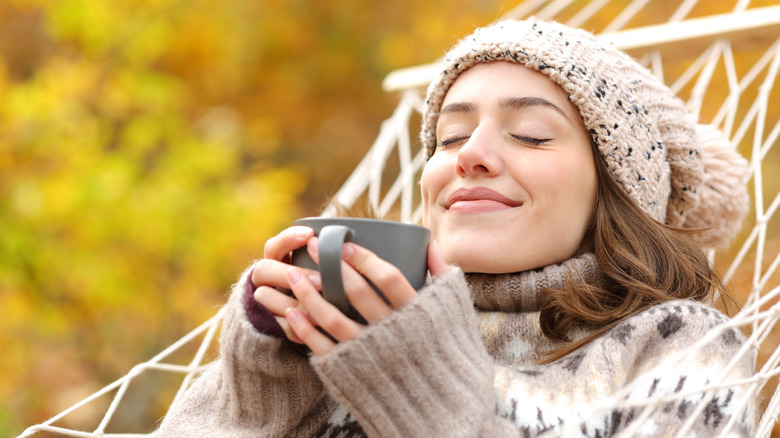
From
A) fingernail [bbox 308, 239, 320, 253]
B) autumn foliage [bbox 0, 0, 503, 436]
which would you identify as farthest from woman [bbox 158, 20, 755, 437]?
autumn foliage [bbox 0, 0, 503, 436]

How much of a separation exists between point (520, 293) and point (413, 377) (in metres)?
0.32

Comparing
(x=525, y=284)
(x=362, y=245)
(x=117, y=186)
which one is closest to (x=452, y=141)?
(x=525, y=284)

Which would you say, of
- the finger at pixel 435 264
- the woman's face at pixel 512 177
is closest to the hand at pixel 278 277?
the finger at pixel 435 264

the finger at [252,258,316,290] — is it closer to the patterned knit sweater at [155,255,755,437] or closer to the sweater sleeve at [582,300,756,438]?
the patterned knit sweater at [155,255,755,437]

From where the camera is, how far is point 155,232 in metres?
2.62

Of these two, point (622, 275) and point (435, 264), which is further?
point (622, 275)

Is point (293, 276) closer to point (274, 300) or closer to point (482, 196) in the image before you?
point (274, 300)

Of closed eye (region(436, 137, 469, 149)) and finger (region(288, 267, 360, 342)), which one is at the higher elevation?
closed eye (region(436, 137, 469, 149))

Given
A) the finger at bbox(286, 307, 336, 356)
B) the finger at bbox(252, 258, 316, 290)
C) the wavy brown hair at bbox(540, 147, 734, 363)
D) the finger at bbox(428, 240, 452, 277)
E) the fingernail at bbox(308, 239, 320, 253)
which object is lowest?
the wavy brown hair at bbox(540, 147, 734, 363)

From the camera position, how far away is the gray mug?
726mm

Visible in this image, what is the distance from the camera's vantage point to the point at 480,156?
40.2 inches

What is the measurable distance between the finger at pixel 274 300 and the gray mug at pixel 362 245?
0.14 feet

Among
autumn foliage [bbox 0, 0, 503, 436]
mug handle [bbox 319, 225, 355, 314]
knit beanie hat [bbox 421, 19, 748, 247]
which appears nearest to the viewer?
mug handle [bbox 319, 225, 355, 314]

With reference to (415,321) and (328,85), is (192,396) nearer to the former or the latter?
(415,321)
